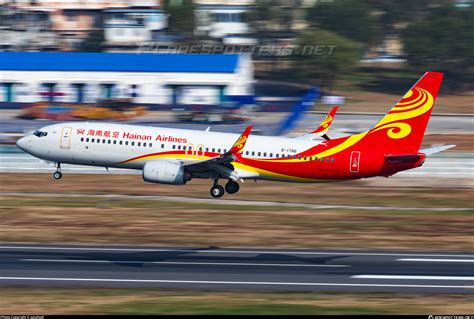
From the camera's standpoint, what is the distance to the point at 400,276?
3133cm

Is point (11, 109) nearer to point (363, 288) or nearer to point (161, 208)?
point (161, 208)

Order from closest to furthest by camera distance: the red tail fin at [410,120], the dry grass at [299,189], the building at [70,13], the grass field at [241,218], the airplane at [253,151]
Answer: the grass field at [241,218], the red tail fin at [410,120], the airplane at [253,151], the dry grass at [299,189], the building at [70,13]

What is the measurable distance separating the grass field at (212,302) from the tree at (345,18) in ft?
426

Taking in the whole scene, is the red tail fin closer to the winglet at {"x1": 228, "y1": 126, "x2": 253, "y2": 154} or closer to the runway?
the winglet at {"x1": 228, "y1": 126, "x2": 253, "y2": 154}

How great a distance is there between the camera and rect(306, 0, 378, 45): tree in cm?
15362

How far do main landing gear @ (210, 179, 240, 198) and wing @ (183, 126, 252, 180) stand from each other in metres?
1.17

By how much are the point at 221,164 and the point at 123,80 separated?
65.3 metres

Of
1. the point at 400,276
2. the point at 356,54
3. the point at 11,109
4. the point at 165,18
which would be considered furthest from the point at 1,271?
the point at 165,18

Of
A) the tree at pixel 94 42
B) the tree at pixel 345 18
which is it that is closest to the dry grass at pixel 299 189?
the tree at pixel 94 42

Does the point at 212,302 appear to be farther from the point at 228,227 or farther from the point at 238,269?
the point at 228,227

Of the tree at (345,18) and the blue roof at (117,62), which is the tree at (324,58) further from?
the blue roof at (117,62)

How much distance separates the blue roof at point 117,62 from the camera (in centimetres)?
11088

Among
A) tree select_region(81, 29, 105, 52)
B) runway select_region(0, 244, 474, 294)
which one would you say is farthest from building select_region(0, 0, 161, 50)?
runway select_region(0, 244, 474, 294)

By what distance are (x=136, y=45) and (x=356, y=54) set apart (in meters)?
41.0
